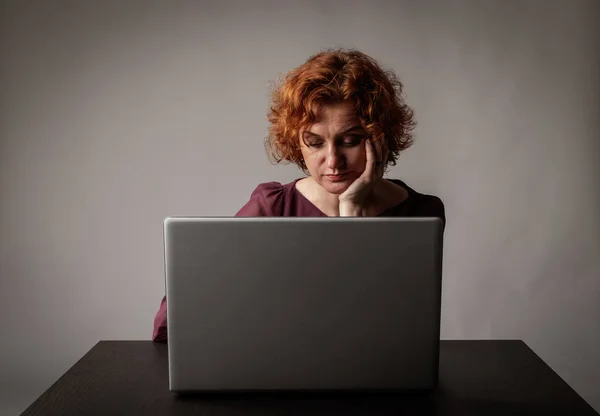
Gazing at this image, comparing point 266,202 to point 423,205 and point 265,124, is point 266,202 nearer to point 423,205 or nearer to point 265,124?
point 423,205

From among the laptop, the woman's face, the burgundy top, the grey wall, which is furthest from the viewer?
the grey wall

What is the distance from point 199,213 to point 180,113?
1.57 feet

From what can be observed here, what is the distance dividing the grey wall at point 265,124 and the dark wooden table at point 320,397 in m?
1.90

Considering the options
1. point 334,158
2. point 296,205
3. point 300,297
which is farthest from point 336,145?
point 300,297

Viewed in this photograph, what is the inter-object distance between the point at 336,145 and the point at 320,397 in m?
0.80

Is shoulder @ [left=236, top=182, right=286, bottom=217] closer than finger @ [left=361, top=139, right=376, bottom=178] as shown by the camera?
No

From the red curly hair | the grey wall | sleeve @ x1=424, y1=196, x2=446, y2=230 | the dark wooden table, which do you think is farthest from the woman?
the grey wall

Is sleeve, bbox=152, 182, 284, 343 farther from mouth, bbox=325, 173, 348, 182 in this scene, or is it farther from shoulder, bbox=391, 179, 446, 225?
shoulder, bbox=391, 179, 446, 225

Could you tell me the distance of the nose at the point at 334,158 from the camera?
66.5 inches

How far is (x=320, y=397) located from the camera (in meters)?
1.06

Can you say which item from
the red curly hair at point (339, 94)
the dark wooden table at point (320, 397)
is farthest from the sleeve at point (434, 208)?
the dark wooden table at point (320, 397)

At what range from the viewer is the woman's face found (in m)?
1.69

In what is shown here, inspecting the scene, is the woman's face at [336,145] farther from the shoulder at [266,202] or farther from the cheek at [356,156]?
the shoulder at [266,202]

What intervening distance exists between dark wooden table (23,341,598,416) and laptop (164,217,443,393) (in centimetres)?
4
